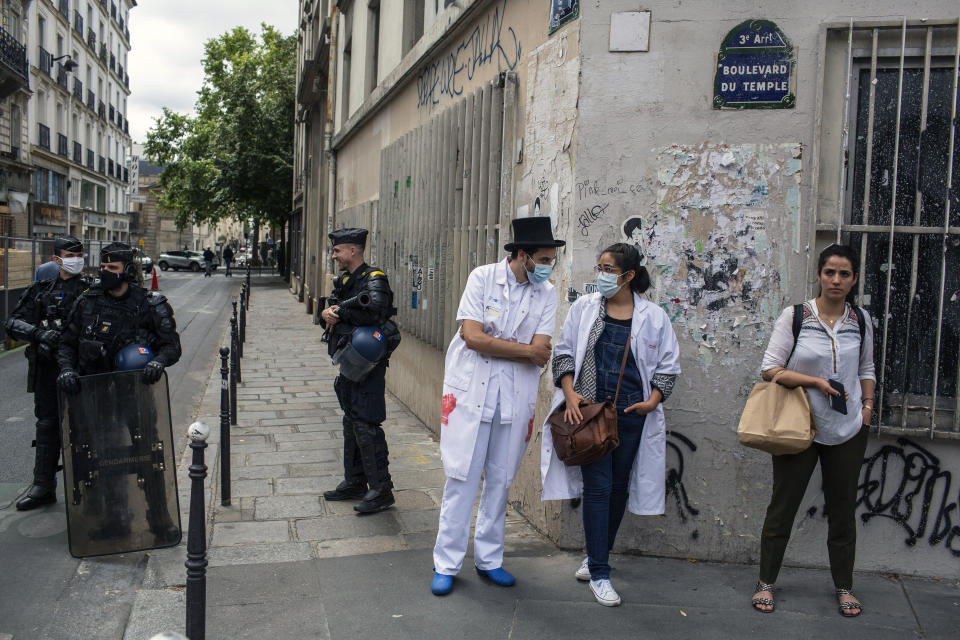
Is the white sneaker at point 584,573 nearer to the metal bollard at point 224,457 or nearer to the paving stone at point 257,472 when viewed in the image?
the metal bollard at point 224,457

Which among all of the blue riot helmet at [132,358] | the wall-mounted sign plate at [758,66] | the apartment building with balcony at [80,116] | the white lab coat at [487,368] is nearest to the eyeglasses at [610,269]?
the white lab coat at [487,368]

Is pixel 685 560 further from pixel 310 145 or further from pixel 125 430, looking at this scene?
pixel 310 145

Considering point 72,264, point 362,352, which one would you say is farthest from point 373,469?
point 72,264

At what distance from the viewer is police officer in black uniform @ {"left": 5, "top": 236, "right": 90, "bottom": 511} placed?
213 inches

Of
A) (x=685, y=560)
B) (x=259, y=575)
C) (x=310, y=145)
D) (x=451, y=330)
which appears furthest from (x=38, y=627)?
(x=310, y=145)

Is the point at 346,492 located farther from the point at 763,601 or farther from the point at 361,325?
the point at 763,601

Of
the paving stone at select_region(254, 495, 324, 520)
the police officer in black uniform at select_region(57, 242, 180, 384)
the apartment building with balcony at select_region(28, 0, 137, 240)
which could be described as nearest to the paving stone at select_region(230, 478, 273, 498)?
the paving stone at select_region(254, 495, 324, 520)

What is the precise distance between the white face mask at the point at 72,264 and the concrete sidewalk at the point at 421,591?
5.71 feet

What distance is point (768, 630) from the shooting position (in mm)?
3834

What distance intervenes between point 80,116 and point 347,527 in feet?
138

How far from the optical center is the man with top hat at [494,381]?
4.13 m

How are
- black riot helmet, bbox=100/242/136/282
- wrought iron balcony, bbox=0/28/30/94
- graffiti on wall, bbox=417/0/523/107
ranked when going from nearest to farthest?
black riot helmet, bbox=100/242/136/282 → graffiti on wall, bbox=417/0/523/107 → wrought iron balcony, bbox=0/28/30/94

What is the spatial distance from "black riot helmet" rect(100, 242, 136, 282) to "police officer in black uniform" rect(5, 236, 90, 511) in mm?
657

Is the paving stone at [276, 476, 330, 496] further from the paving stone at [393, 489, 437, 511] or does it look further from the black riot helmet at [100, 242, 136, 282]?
the black riot helmet at [100, 242, 136, 282]
